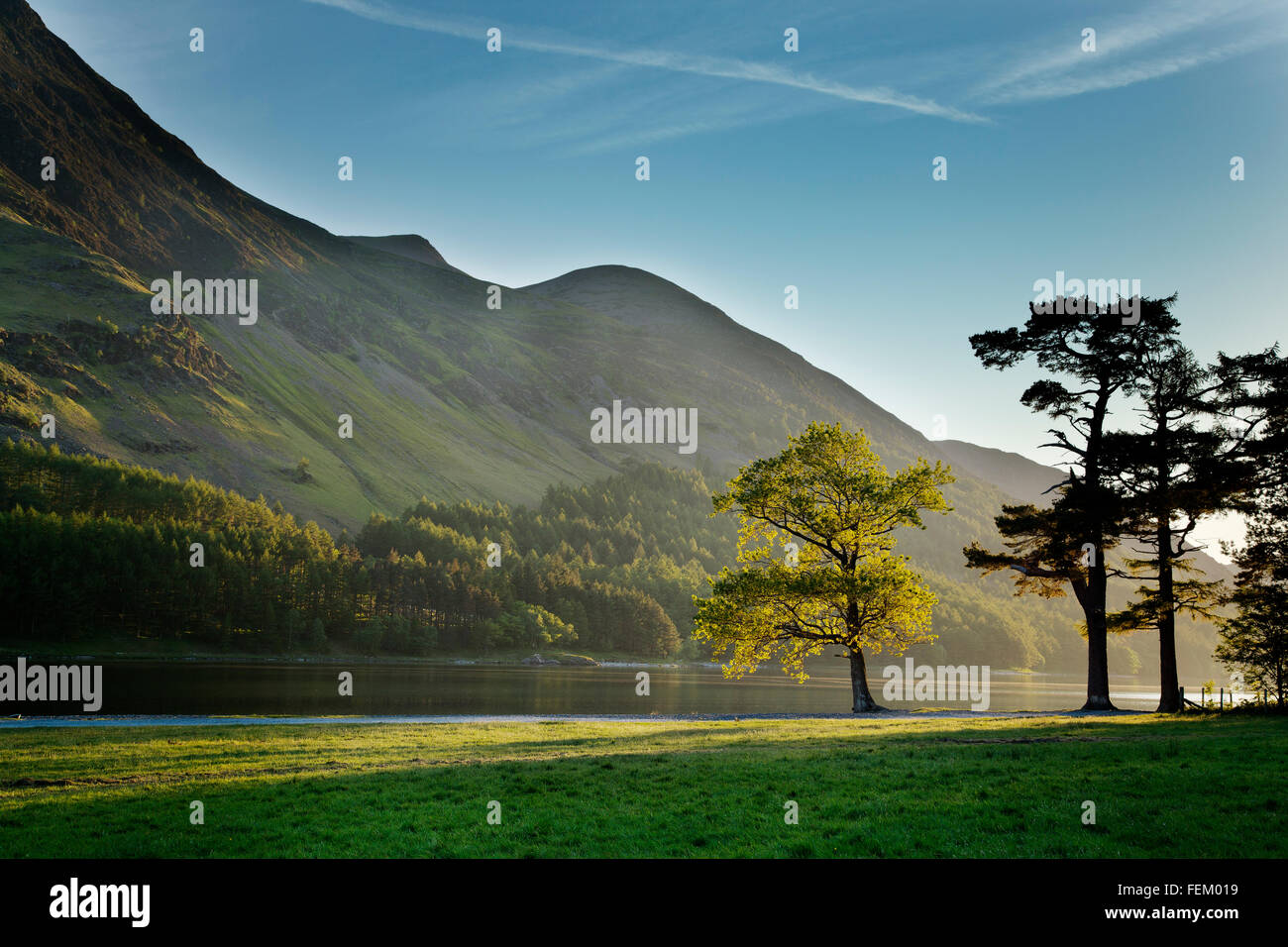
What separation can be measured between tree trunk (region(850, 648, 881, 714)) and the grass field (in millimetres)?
18663

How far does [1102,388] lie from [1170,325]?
443 cm

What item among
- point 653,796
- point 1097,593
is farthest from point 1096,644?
point 653,796

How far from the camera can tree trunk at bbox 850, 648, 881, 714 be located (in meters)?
46.9

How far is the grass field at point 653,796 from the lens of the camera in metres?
14.0

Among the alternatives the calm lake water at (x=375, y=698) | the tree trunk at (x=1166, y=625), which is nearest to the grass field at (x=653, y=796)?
the tree trunk at (x=1166, y=625)

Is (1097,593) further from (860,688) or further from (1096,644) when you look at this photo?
(860,688)

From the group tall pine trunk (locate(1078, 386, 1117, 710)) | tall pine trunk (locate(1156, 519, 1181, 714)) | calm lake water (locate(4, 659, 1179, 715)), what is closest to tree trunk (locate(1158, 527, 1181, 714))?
tall pine trunk (locate(1156, 519, 1181, 714))

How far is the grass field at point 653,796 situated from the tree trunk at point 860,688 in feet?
61.2

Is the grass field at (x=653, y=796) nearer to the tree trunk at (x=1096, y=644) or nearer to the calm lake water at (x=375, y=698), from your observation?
the tree trunk at (x=1096, y=644)

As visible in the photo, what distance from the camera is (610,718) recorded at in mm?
42000

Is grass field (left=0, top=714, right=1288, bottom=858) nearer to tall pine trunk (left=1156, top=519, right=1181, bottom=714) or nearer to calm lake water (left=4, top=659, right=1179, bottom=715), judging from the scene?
tall pine trunk (left=1156, top=519, right=1181, bottom=714)

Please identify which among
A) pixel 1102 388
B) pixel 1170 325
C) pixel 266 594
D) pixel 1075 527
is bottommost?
pixel 266 594
